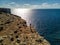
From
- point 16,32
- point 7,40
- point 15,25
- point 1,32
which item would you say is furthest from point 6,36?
point 15,25

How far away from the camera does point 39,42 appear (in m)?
32.4

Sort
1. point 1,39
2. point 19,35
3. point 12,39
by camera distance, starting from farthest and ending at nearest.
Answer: point 19,35, point 12,39, point 1,39

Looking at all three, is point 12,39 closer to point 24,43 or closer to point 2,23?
point 24,43

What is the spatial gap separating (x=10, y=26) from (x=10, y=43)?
630 centimetres

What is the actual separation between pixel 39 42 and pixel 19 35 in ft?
16.5

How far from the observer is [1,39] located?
24.6 meters

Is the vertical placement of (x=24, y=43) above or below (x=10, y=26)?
below

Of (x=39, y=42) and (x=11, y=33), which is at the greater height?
(x=11, y=33)

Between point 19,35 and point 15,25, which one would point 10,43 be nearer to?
point 19,35

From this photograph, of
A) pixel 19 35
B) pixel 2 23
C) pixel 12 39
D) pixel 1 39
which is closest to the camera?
pixel 1 39

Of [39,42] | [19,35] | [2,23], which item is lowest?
[39,42]

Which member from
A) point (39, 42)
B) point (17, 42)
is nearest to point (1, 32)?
point (17, 42)

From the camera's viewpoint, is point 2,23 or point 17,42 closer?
point 17,42

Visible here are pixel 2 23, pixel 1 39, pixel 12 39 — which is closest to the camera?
pixel 1 39
